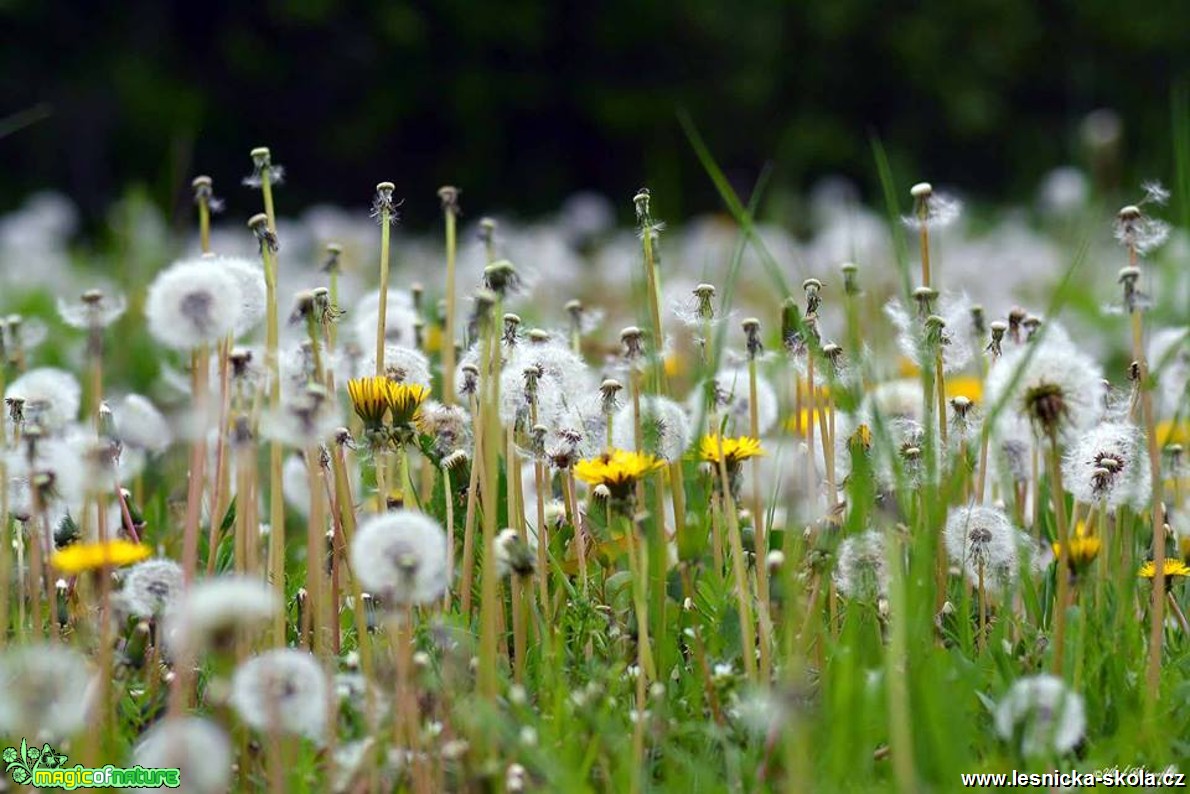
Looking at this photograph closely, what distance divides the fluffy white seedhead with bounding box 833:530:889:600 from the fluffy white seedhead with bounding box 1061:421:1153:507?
216mm

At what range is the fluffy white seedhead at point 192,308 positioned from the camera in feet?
3.85

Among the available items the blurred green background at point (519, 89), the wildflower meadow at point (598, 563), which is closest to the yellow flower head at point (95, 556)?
the wildflower meadow at point (598, 563)

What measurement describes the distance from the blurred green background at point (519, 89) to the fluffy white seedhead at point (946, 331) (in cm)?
860

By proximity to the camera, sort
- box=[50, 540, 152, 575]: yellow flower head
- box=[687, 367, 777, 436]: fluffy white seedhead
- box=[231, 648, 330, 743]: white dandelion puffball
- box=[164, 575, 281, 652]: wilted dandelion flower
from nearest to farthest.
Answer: box=[164, 575, 281, 652]: wilted dandelion flower < box=[231, 648, 330, 743]: white dandelion puffball < box=[50, 540, 152, 575]: yellow flower head < box=[687, 367, 777, 436]: fluffy white seedhead

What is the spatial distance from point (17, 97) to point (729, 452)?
10.2 meters

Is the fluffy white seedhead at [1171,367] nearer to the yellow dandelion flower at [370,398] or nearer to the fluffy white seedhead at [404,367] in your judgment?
the fluffy white seedhead at [404,367]

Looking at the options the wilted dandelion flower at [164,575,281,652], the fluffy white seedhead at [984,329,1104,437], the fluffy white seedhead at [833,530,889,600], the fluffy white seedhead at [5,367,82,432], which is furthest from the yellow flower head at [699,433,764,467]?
the fluffy white seedhead at [5,367,82,432]

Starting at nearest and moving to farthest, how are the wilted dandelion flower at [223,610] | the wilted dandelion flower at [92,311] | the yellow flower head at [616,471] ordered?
the wilted dandelion flower at [223,610]
the yellow flower head at [616,471]
the wilted dandelion flower at [92,311]

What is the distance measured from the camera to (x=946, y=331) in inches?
57.9

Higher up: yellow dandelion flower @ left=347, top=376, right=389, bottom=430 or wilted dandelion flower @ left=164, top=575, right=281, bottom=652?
yellow dandelion flower @ left=347, top=376, right=389, bottom=430

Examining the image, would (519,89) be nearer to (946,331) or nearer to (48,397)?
(48,397)

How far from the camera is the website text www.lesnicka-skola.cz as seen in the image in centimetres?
105

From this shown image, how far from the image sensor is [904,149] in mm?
11406

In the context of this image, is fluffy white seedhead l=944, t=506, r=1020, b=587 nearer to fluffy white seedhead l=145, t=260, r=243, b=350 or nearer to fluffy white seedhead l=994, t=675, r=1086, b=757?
fluffy white seedhead l=994, t=675, r=1086, b=757
